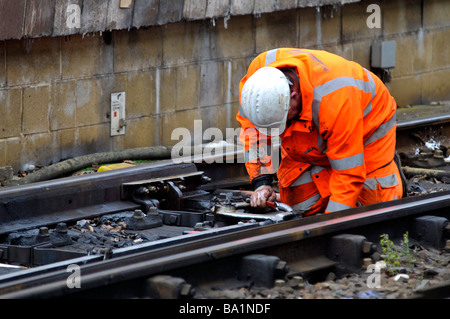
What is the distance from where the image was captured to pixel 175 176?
285 inches

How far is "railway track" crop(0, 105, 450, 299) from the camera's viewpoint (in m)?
4.29

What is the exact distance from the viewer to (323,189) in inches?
247

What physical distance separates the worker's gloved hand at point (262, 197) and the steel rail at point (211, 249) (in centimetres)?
68

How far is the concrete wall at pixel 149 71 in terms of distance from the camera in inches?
358

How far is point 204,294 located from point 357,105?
1767 millimetres

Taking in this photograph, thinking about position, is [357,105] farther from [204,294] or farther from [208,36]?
[208,36]

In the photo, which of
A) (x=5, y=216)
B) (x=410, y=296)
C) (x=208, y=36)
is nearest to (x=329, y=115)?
(x=410, y=296)

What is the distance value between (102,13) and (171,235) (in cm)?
395

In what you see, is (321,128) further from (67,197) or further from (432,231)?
(67,197)

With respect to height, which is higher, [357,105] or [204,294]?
[357,105]

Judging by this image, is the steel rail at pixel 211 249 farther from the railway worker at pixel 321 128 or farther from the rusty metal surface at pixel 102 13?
the rusty metal surface at pixel 102 13

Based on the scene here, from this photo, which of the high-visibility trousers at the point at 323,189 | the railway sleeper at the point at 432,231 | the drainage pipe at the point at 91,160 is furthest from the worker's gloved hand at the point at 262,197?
the drainage pipe at the point at 91,160

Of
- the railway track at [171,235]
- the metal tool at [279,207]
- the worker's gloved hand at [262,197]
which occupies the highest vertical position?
the worker's gloved hand at [262,197]

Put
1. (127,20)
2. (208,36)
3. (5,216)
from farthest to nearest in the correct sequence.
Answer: (208,36) → (127,20) → (5,216)
